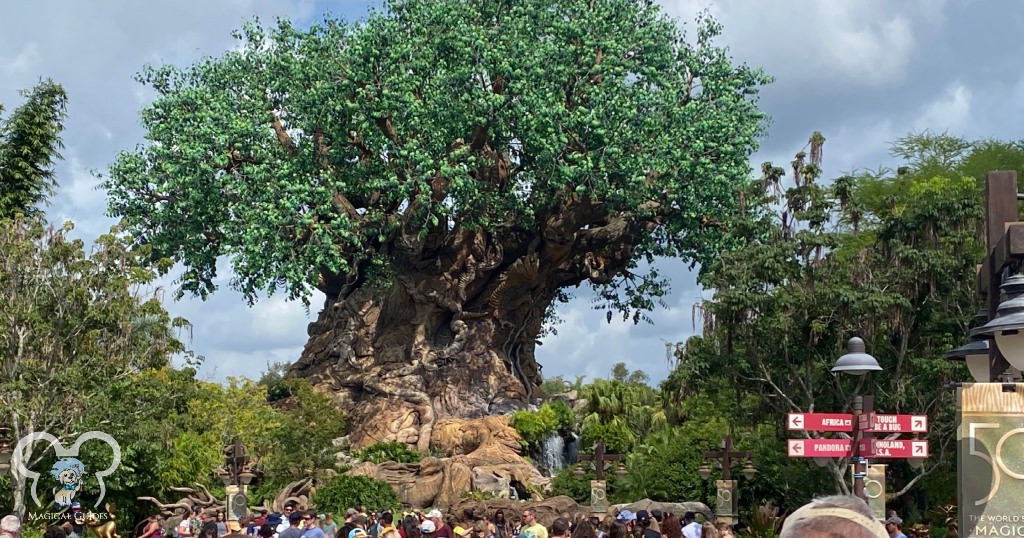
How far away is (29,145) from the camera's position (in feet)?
122

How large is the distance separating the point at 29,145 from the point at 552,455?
754 inches

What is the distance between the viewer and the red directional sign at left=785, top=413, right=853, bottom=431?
12953mm

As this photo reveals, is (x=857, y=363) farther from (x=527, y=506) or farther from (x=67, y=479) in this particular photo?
(x=67, y=479)

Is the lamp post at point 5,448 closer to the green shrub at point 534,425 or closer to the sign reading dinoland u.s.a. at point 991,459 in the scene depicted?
the green shrub at point 534,425

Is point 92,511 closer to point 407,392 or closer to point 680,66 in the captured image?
point 407,392

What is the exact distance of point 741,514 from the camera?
2934 cm

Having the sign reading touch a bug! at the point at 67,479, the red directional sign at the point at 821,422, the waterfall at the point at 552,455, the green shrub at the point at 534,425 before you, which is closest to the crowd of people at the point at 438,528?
the red directional sign at the point at 821,422

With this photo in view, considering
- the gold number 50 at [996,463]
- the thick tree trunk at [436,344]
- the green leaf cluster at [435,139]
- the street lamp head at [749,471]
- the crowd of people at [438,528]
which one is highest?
the green leaf cluster at [435,139]

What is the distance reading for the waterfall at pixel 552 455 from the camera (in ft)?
129

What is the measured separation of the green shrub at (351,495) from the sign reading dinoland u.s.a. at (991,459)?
2569 cm

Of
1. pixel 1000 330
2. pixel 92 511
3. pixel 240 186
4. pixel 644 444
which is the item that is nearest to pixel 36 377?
pixel 92 511

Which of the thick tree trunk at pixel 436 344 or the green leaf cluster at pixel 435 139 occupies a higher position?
the green leaf cluster at pixel 435 139

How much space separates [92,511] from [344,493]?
653 cm

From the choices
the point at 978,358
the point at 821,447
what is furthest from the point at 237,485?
the point at 978,358
